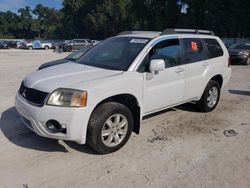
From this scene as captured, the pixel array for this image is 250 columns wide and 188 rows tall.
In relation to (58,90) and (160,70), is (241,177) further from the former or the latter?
(58,90)

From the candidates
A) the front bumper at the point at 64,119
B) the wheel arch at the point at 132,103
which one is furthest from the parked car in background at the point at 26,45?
the front bumper at the point at 64,119

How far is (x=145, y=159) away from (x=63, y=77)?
65.0 inches

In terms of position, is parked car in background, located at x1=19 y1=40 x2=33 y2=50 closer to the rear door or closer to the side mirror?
the rear door

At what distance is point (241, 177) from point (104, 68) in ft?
8.10

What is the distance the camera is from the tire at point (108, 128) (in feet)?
12.1

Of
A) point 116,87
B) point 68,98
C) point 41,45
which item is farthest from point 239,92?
point 41,45

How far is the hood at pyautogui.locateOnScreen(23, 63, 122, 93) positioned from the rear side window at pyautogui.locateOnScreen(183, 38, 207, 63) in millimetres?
1715

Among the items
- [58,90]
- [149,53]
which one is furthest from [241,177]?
[58,90]

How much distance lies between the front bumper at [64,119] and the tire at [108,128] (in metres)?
0.12

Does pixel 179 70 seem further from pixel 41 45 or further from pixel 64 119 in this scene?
pixel 41 45

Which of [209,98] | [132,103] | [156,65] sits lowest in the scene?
[209,98]

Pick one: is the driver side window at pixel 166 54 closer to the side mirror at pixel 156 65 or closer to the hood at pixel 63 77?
the side mirror at pixel 156 65

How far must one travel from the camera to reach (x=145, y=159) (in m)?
3.83

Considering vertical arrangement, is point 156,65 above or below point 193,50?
below
